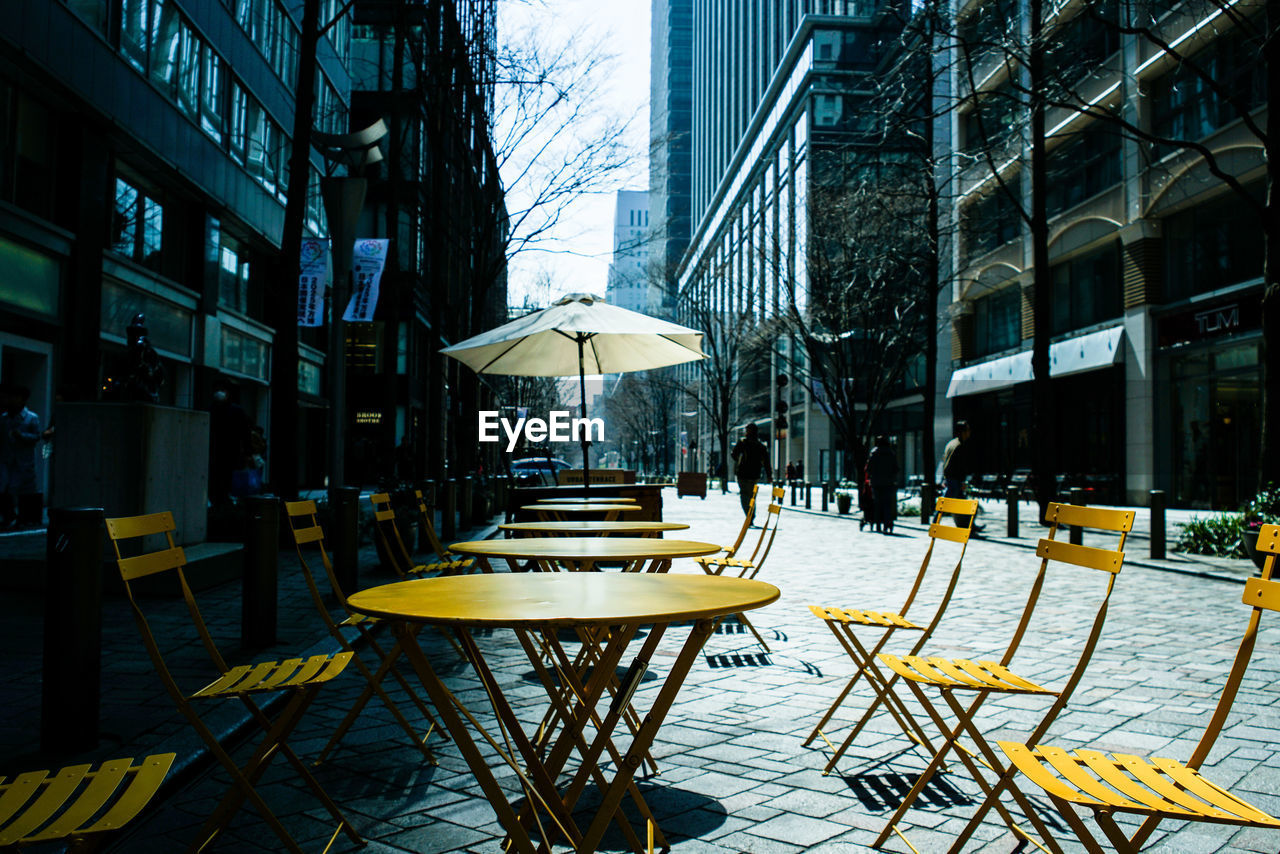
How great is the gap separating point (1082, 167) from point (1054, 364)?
6051mm

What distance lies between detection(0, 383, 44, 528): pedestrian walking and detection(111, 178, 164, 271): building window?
6298 mm

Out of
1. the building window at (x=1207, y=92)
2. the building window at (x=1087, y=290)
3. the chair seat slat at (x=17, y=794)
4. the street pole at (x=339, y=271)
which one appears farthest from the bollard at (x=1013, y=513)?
the chair seat slat at (x=17, y=794)

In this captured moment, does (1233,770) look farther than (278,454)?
No

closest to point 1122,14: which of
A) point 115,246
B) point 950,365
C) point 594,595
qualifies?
point 950,365

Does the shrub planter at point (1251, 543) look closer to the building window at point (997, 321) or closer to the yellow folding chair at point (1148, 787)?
the yellow folding chair at point (1148, 787)

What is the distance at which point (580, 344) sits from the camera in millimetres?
10562

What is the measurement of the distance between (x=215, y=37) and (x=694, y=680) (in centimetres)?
2103

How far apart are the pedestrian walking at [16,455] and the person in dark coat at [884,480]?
44.2 feet

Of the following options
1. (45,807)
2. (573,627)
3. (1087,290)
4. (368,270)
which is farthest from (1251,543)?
(1087,290)

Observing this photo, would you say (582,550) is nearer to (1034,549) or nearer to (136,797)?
(136,797)

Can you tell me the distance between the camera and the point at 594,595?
300cm

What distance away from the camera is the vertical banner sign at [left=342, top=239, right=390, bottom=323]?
18.3m

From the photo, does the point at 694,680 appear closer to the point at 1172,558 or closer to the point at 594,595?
the point at 594,595

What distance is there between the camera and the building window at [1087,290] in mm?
27062
